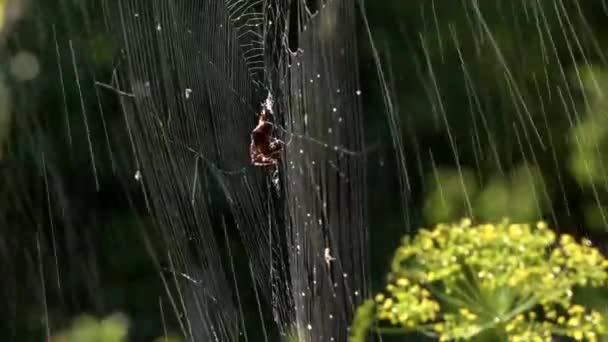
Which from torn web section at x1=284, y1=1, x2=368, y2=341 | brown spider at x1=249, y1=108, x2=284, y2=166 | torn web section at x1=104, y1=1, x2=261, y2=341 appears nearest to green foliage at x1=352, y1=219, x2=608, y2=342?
torn web section at x1=284, y1=1, x2=368, y2=341

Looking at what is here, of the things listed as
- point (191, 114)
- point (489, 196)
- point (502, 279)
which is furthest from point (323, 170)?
point (489, 196)

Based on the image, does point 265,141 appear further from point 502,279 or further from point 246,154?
point 502,279

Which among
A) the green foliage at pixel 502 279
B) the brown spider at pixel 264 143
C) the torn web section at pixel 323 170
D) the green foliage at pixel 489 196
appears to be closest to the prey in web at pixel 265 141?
the brown spider at pixel 264 143

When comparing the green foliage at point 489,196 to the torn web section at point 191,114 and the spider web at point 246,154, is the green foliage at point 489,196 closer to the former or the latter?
the spider web at point 246,154

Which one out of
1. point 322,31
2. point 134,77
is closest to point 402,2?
point 134,77

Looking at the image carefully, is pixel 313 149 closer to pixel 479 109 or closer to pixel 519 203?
pixel 519 203

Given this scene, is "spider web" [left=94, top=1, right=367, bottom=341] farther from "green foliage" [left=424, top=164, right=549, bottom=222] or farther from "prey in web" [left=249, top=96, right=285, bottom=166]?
"green foliage" [left=424, top=164, right=549, bottom=222]
